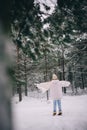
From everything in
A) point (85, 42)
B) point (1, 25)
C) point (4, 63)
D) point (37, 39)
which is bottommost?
point (4, 63)

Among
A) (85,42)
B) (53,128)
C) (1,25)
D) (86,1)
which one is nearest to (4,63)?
(1,25)

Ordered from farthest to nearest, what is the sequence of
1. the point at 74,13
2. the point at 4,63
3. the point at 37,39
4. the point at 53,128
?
the point at 53,128 < the point at 37,39 < the point at 74,13 < the point at 4,63

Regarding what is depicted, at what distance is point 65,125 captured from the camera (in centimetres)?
1013

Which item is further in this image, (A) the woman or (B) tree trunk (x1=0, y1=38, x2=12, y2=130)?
(A) the woman

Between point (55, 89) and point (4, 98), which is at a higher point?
point (4, 98)

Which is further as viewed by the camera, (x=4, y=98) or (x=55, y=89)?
(x=55, y=89)

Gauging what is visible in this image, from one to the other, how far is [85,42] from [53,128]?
19087 millimetres

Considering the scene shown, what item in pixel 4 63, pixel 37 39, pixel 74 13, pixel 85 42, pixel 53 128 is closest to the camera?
pixel 4 63

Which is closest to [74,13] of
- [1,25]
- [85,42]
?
[1,25]

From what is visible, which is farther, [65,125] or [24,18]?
[65,125]

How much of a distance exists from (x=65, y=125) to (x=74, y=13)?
4.53 metres

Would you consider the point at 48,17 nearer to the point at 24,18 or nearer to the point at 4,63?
the point at 24,18

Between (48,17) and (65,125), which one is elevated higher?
(48,17)

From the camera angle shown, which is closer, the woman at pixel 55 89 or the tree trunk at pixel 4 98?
the tree trunk at pixel 4 98
